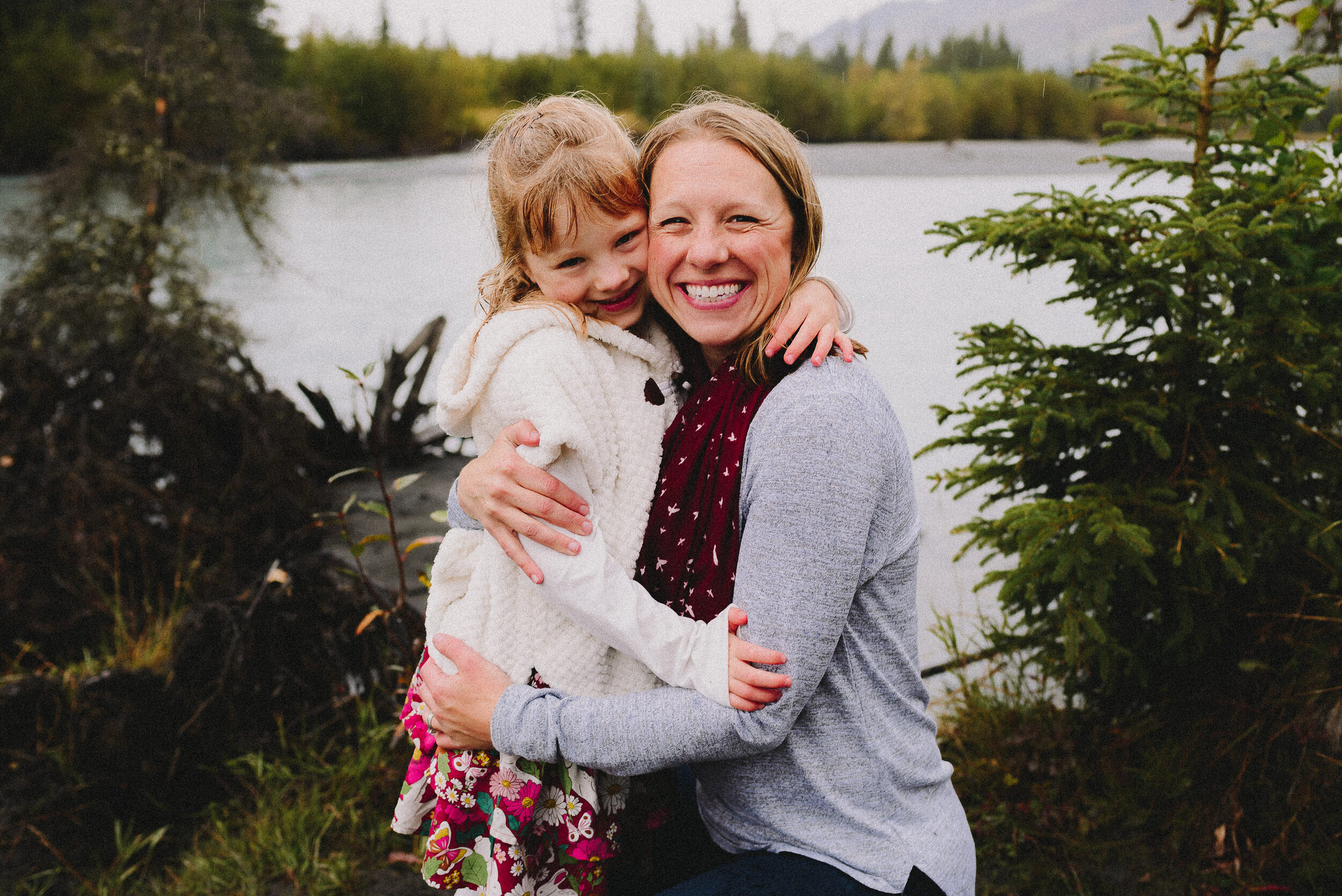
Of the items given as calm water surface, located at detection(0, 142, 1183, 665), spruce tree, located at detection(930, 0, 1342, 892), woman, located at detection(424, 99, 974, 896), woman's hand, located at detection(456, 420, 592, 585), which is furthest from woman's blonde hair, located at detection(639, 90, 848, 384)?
calm water surface, located at detection(0, 142, 1183, 665)

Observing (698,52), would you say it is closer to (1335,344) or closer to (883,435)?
(1335,344)

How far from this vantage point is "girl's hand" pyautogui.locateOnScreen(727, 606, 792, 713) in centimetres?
107

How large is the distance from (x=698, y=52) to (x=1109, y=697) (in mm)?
3473

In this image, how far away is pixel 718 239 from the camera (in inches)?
50.1

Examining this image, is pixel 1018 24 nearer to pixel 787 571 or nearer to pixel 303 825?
pixel 787 571

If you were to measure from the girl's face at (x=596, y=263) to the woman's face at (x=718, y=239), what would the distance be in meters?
0.06

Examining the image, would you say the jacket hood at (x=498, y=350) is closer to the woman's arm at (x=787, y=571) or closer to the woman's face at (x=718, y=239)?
the woman's face at (x=718, y=239)

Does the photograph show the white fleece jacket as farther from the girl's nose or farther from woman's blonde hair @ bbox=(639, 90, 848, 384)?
woman's blonde hair @ bbox=(639, 90, 848, 384)

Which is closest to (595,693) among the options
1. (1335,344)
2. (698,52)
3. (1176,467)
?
(1176,467)

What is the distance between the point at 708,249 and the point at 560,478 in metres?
0.40

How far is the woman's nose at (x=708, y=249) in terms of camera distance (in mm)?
1260

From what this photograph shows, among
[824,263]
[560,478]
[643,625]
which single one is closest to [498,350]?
[560,478]

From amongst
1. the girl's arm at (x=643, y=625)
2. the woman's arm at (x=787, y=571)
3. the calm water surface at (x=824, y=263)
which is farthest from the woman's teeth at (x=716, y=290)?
the calm water surface at (x=824, y=263)

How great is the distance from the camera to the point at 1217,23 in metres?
2.01
